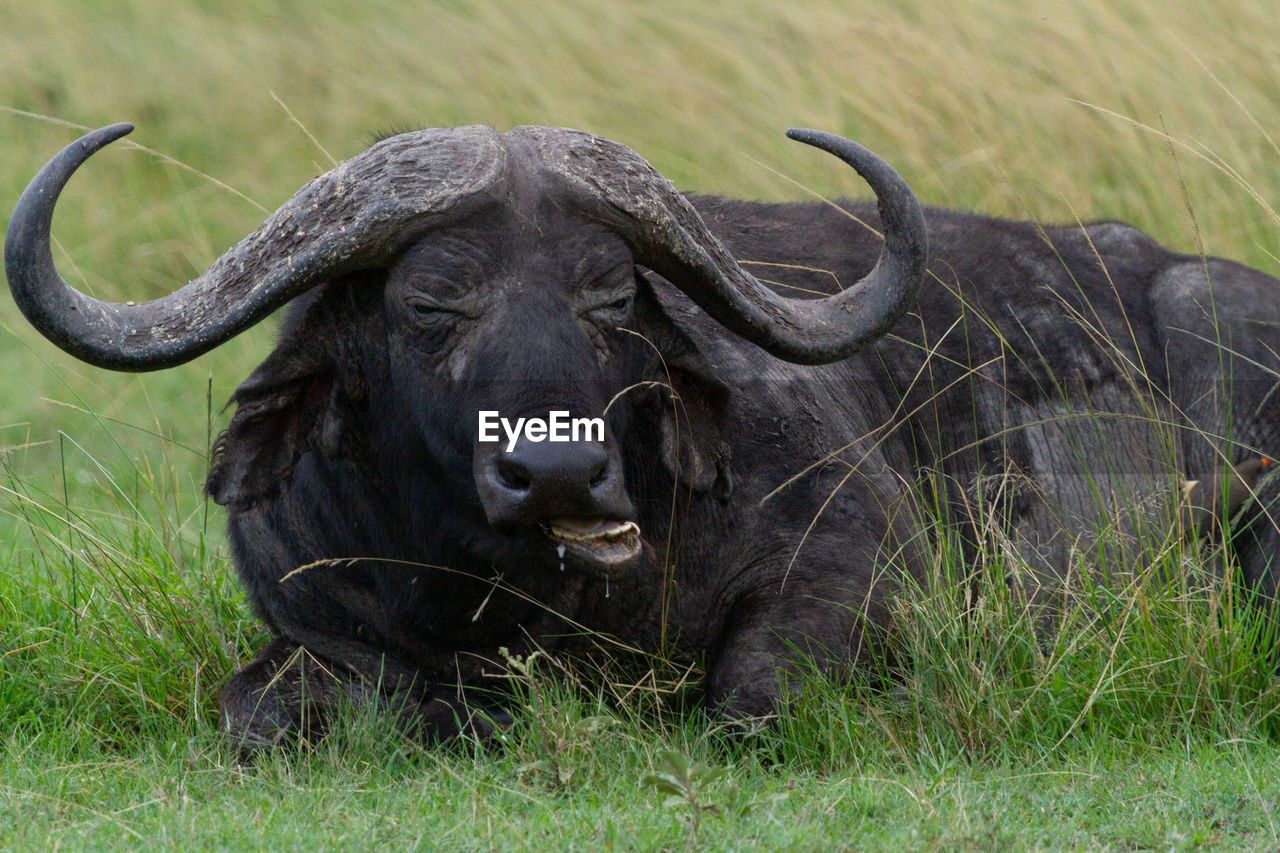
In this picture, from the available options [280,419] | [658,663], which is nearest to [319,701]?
[280,419]

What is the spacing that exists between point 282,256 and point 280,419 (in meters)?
0.57

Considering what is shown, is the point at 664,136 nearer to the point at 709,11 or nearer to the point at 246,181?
the point at 709,11

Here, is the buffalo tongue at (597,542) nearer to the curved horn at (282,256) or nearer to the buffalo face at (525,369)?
the buffalo face at (525,369)

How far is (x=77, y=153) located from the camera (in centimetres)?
405

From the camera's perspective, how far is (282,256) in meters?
4.27

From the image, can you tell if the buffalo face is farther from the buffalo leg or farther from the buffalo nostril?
the buffalo leg

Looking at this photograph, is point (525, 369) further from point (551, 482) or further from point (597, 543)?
point (597, 543)

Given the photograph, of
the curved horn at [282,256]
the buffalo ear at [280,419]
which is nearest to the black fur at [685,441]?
the buffalo ear at [280,419]

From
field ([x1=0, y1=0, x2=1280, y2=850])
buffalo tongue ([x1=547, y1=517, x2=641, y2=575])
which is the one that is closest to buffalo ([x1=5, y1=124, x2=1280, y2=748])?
buffalo tongue ([x1=547, y1=517, x2=641, y2=575])

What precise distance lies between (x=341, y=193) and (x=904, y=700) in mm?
2115

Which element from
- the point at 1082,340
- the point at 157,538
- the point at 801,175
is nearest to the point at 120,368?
the point at 157,538

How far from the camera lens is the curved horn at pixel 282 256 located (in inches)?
164

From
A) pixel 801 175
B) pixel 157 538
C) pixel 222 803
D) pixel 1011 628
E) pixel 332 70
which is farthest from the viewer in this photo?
pixel 332 70

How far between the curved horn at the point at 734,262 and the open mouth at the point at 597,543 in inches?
31.9
